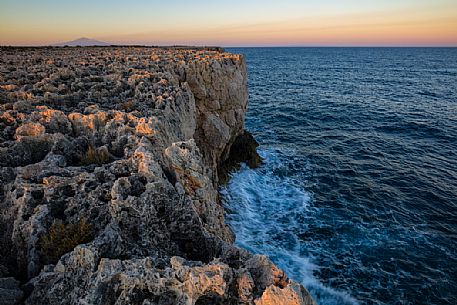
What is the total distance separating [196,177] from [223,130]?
16.5 meters

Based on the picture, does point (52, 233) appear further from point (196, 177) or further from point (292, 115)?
point (292, 115)

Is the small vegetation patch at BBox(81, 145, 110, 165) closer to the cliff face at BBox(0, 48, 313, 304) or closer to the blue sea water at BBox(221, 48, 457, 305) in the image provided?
the cliff face at BBox(0, 48, 313, 304)

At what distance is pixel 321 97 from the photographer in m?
57.3

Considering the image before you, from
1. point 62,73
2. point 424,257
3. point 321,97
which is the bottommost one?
Result: point 424,257

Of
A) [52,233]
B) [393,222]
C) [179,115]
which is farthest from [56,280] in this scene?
[393,222]

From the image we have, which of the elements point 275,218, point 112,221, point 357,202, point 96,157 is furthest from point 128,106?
point 357,202

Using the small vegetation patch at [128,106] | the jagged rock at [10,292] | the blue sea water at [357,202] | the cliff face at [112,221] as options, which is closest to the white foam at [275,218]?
the blue sea water at [357,202]

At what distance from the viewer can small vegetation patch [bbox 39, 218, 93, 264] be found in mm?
5480

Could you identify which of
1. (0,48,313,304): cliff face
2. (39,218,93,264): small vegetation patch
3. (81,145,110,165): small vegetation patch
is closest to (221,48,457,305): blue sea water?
(0,48,313,304): cliff face

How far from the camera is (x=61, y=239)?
5590 millimetres

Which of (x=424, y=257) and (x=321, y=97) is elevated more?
(x=321, y=97)

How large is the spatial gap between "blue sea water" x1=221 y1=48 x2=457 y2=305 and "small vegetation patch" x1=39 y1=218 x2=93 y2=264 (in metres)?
13.0

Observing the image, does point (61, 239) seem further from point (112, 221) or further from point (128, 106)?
point (128, 106)

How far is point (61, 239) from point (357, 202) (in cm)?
2221
